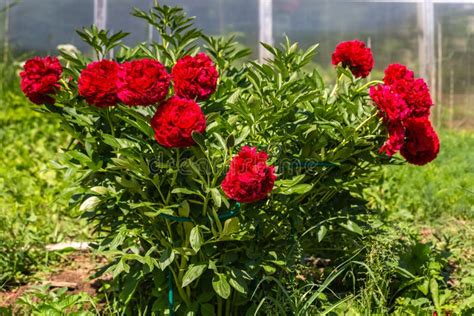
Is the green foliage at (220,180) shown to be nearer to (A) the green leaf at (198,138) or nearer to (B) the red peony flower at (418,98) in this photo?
(A) the green leaf at (198,138)

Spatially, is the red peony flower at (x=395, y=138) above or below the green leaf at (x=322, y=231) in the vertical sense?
above

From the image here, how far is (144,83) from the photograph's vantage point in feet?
5.81

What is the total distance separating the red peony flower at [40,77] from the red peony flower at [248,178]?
0.78m

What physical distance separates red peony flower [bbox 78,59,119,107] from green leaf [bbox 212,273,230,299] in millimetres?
626

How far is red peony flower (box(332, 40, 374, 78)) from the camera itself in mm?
2432

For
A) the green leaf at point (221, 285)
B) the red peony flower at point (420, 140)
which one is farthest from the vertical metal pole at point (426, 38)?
the green leaf at point (221, 285)

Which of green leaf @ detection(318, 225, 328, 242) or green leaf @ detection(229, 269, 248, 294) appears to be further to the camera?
green leaf @ detection(318, 225, 328, 242)

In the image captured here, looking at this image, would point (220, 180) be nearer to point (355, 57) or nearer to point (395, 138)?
point (395, 138)

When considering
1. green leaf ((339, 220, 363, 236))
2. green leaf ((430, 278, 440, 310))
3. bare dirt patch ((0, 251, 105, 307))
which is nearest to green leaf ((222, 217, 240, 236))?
green leaf ((339, 220, 363, 236))

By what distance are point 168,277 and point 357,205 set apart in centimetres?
78

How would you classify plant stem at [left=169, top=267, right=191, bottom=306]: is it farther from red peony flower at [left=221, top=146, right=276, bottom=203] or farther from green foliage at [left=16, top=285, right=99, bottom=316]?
red peony flower at [left=221, top=146, right=276, bottom=203]

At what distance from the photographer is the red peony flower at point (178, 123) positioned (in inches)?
69.4

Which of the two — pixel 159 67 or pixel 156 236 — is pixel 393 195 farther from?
pixel 159 67

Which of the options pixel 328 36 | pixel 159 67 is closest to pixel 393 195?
pixel 159 67
